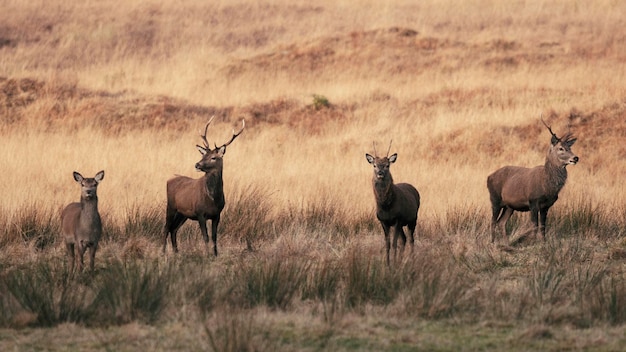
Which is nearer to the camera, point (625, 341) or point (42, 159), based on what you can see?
point (625, 341)

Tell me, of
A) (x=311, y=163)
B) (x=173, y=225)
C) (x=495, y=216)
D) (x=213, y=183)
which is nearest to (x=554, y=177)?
(x=495, y=216)

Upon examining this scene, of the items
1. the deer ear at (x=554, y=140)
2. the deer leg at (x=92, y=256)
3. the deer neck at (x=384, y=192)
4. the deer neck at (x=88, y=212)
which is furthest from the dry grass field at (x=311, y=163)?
the deer ear at (x=554, y=140)

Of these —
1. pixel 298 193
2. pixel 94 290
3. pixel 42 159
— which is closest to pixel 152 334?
pixel 94 290

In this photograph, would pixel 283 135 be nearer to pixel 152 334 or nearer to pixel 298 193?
pixel 298 193

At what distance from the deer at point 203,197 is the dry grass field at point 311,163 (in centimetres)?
46

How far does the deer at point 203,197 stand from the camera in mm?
13023

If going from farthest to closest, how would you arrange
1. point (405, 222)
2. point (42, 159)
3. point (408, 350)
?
point (42, 159) < point (405, 222) < point (408, 350)

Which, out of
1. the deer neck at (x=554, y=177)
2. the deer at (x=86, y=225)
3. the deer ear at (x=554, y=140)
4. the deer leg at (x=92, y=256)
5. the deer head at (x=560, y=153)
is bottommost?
the deer leg at (x=92, y=256)

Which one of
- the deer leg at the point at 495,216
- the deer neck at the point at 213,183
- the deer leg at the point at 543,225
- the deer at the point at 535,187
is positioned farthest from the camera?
the deer leg at the point at 495,216

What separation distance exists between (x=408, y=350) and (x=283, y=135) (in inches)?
649

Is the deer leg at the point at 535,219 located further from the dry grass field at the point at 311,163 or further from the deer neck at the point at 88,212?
the deer neck at the point at 88,212

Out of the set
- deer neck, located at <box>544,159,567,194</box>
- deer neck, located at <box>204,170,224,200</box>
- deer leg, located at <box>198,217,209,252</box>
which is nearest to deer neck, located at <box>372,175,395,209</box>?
deer neck, located at <box>204,170,224,200</box>

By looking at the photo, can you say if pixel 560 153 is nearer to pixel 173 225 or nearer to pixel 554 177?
pixel 554 177

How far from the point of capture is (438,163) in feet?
72.4
